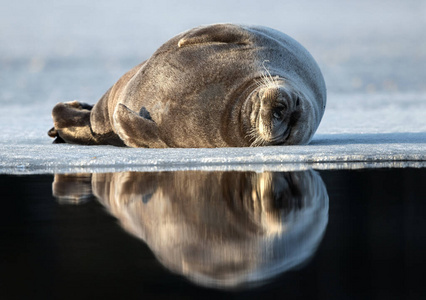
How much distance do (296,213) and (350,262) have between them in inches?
21.4

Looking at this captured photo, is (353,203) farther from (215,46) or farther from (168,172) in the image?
(215,46)

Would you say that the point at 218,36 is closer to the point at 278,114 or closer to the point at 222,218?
the point at 278,114

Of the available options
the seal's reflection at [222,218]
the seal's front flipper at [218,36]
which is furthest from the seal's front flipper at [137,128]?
the seal's reflection at [222,218]

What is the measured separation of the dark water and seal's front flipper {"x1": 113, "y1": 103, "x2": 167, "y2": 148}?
6.10 ft

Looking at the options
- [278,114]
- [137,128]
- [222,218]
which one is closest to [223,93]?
[278,114]

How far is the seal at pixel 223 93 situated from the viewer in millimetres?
4352

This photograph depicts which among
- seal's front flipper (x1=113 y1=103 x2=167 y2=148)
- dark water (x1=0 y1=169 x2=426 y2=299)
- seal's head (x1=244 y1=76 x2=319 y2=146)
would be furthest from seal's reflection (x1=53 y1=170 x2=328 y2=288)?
seal's front flipper (x1=113 y1=103 x2=167 y2=148)

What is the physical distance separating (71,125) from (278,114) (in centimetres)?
211

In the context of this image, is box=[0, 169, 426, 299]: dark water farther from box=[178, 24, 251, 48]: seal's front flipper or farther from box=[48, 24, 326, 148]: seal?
box=[178, 24, 251, 48]: seal's front flipper

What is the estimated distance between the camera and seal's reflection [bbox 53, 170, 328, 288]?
4.74 feet

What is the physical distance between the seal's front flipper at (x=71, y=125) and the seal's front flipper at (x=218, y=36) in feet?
4.49

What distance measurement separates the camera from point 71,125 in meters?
5.74

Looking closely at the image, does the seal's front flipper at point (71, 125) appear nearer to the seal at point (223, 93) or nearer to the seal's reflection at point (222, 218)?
the seal at point (223, 93)

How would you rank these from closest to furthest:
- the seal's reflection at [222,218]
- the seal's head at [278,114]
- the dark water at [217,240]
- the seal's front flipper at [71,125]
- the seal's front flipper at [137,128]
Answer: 1. the dark water at [217,240]
2. the seal's reflection at [222,218]
3. the seal's head at [278,114]
4. the seal's front flipper at [137,128]
5. the seal's front flipper at [71,125]
